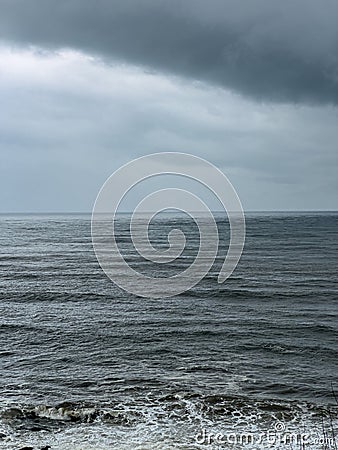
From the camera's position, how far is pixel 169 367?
17750mm

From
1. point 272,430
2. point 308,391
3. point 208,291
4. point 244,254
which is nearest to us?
point 272,430

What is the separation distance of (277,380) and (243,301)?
39.6ft

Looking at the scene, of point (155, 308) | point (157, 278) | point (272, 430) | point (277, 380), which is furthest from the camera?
point (157, 278)

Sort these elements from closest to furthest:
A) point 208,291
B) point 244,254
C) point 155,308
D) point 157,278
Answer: point 155,308 < point 208,291 < point 157,278 < point 244,254

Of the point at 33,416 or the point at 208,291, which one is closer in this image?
the point at 33,416

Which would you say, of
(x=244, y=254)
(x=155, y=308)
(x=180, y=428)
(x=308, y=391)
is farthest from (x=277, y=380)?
(x=244, y=254)

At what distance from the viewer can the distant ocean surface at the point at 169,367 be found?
12891 millimetres

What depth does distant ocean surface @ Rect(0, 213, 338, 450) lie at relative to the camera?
1289cm

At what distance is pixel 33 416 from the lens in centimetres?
1366

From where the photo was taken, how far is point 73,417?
1366 cm

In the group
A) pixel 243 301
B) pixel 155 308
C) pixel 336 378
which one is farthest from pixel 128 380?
pixel 243 301

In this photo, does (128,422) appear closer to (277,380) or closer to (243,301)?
(277,380)

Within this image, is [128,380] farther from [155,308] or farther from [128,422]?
[155,308]

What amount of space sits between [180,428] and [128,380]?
3.85m
